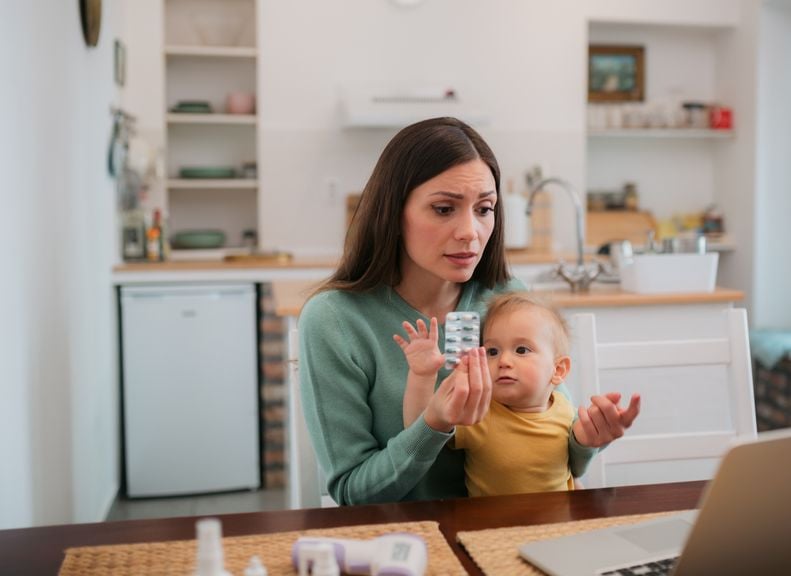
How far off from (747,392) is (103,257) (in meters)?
2.66

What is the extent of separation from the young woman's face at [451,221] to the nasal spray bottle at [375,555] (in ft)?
1.91

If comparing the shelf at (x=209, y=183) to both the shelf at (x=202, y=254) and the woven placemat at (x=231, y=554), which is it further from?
the woven placemat at (x=231, y=554)

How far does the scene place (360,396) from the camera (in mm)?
1415

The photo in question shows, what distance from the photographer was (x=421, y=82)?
15.8 feet

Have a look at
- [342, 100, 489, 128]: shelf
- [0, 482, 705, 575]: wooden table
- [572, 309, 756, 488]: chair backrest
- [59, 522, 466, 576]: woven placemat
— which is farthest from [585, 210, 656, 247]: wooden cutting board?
[59, 522, 466, 576]: woven placemat

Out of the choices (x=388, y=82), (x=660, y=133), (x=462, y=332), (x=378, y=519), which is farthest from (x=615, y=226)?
(x=378, y=519)

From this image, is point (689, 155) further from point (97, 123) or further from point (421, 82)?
A: point (97, 123)

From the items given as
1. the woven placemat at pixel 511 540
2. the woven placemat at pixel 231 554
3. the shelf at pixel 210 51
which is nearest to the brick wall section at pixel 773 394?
the shelf at pixel 210 51

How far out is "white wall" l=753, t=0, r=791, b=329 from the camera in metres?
4.92

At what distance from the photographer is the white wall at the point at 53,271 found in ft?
6.57

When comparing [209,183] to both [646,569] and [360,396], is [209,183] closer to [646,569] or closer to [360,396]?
[360,396]

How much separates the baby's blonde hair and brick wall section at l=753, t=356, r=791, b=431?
114 inches

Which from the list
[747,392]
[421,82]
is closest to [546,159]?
[421,82]

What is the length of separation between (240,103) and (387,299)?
11.2 feet
